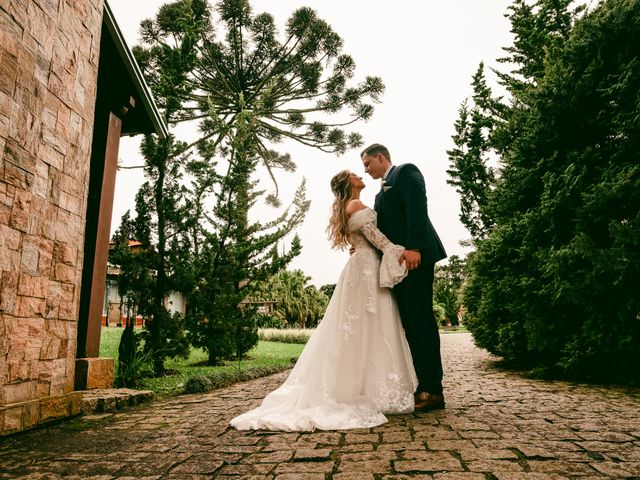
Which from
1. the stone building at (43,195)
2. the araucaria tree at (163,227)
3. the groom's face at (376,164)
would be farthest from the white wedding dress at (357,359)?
the araucaria tree at (163,227)

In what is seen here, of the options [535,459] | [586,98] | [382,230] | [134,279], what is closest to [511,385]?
[382,230]

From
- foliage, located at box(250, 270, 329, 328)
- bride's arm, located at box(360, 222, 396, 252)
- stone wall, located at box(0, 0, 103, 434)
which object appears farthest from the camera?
foliage, located at box(250, 270, 329, 328)

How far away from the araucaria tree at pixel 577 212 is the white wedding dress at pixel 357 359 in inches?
81.4

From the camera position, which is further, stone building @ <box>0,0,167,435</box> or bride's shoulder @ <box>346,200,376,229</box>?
bride's shoulder @ <box>346,200,376,229</box>

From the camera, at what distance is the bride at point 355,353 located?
306cm

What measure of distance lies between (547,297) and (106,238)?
16.8 feet

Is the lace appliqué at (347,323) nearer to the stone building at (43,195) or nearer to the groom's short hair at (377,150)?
the groom's short hair at (377,150)

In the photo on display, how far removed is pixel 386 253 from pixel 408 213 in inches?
15.3

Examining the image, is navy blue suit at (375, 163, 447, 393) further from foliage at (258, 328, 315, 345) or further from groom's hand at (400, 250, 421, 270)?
foliage at (258, 328, 315, 345)

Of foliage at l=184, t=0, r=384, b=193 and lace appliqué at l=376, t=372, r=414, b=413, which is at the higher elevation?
foliage at l=184, t=0, r=384, b=193

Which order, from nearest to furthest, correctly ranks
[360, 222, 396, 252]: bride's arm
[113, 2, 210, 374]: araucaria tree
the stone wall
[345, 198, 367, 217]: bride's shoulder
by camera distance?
the stone wall < [360, 222, 396, 252]: bride's arm < [345, 198, 367, 217]: bride's shoulder < [113, 2, 210, 374]: araucaria tree

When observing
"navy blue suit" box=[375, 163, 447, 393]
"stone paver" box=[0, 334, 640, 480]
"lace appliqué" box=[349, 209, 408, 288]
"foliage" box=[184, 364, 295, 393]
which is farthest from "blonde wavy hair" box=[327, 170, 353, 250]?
"foliage" box=[184, 364, 295, 393]

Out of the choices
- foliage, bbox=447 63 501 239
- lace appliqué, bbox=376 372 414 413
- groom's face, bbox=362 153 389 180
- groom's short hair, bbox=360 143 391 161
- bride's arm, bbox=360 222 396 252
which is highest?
foliage, bbox=447 63 501 239

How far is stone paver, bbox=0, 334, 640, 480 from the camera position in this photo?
75.8 inches
